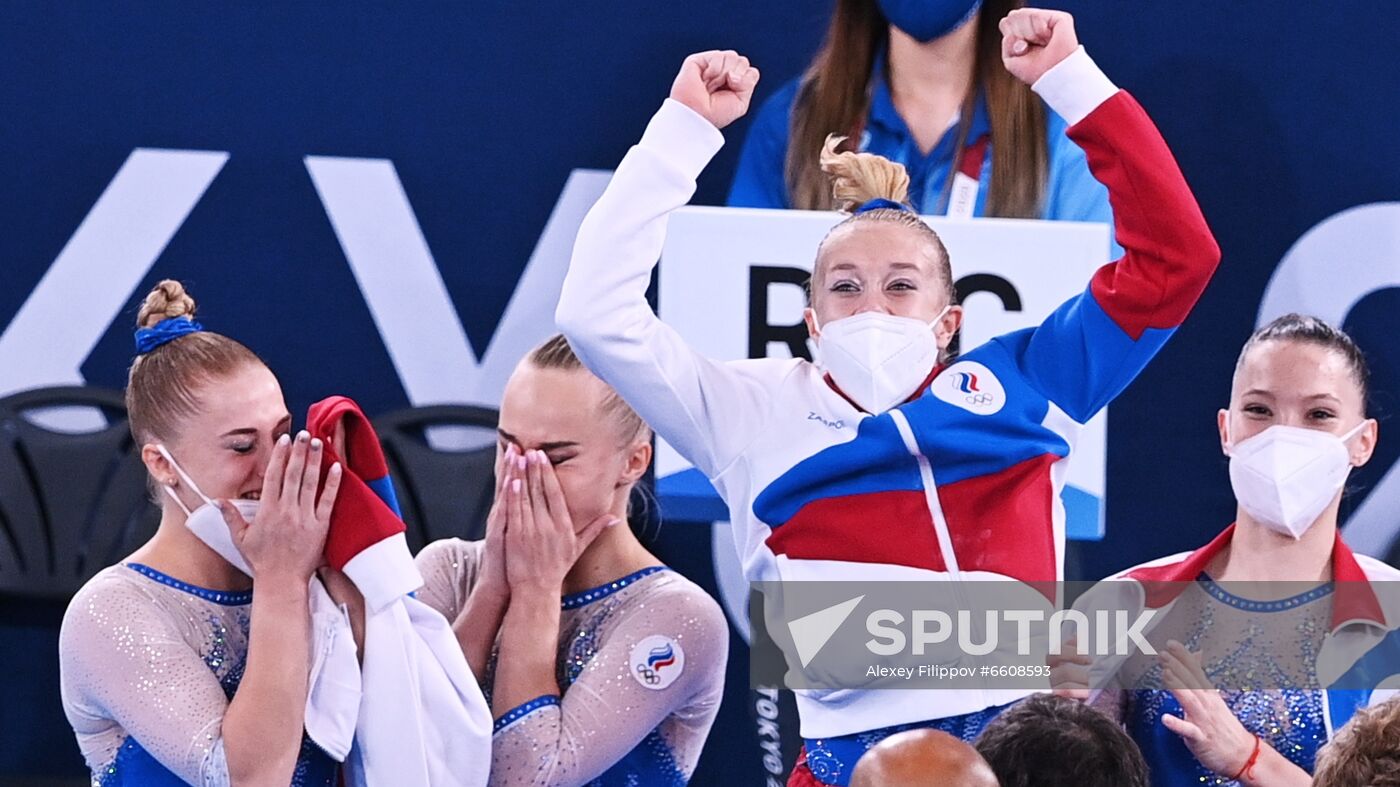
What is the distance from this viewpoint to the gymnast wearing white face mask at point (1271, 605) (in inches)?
105

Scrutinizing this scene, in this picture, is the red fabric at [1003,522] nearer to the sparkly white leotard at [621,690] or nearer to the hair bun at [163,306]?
the sparkly white leotard at [621,690]

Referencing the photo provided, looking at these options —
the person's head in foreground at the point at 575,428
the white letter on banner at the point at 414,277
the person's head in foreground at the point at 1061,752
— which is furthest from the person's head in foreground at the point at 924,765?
the white letter on banner at the point at 414,277

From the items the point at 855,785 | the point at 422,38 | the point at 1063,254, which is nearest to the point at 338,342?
the point at 422,38

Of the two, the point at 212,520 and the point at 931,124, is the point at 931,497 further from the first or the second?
the point at 931,124

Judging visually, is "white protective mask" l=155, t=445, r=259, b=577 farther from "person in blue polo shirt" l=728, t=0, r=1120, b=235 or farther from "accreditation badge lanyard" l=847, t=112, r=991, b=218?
"accreditation badge lanyard" l=847, t=112, r=991, b=218

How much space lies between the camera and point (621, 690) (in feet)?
8.92

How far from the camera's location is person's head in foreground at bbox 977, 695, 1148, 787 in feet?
6.61

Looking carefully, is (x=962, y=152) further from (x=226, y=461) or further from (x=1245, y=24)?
(x=226, y=461)

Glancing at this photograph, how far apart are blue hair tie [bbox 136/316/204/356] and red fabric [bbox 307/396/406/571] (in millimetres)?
287

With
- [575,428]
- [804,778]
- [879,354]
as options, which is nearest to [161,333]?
[575,428]

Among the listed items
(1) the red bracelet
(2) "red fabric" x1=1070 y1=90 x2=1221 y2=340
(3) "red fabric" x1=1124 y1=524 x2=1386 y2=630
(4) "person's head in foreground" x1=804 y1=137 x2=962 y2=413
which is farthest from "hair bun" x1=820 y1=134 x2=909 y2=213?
(1) the red bracelet

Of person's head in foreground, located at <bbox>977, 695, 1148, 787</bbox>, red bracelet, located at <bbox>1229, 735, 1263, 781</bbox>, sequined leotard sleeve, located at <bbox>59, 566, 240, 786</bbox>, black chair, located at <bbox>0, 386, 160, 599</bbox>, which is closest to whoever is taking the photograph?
Result: person's head in foreground, located at <bbox>977, 695, 1148, 787</bbox>

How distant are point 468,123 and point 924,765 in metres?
2.98

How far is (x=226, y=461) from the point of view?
8.68 ft
